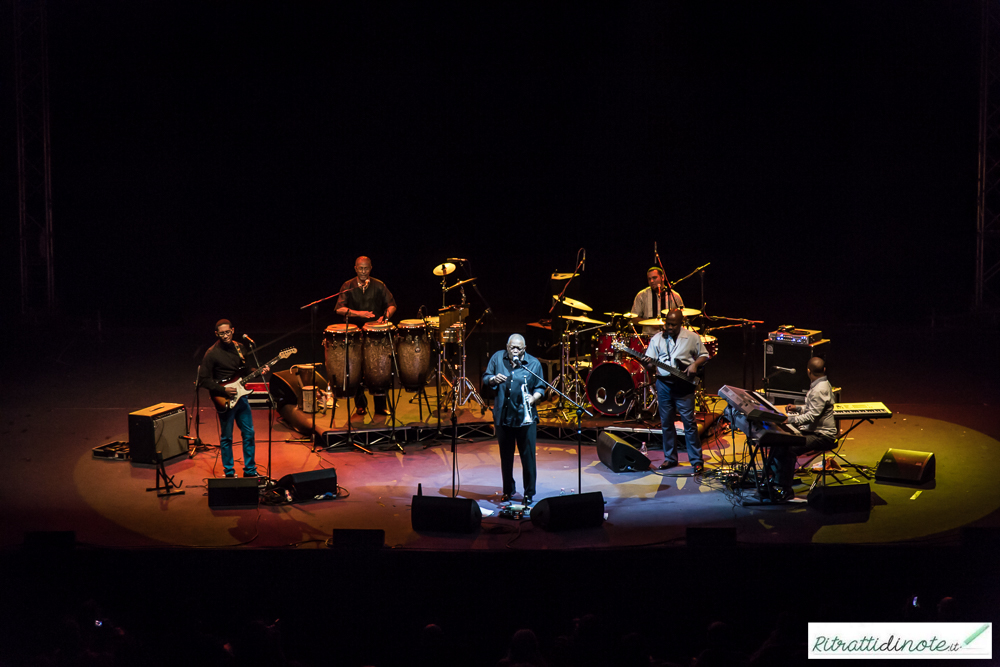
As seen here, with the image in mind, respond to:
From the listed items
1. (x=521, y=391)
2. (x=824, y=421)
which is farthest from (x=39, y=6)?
(x=824, y=421)

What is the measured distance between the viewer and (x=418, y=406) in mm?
13086

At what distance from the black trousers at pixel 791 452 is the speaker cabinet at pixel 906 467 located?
3.44 feet

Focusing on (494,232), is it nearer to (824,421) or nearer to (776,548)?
(824,421)

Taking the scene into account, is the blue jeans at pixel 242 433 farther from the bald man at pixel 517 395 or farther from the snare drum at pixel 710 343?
the snare drum at pixel 710 343

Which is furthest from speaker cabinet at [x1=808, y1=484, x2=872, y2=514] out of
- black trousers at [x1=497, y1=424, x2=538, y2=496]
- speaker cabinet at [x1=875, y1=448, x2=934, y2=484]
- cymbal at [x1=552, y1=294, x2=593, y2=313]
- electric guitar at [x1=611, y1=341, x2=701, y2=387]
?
cymbal at [x1=552, y1=294, x2=593, y2=313]

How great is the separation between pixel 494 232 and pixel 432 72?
3415 mm

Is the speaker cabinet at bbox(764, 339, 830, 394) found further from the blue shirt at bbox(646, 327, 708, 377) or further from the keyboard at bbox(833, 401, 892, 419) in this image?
the blue shirt at bbox(646, 327, 708, 377)

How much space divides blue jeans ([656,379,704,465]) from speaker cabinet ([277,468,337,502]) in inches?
150

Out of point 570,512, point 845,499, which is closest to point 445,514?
point 570,512

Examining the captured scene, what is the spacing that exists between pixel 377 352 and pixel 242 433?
7.55ft

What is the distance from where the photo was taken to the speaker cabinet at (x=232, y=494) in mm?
9656

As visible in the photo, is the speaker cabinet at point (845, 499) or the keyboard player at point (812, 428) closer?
the speaker cabinet at point (845, 499)

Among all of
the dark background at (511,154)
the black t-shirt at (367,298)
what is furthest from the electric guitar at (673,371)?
the dark background at (511,154)

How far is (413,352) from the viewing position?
39.7ft
